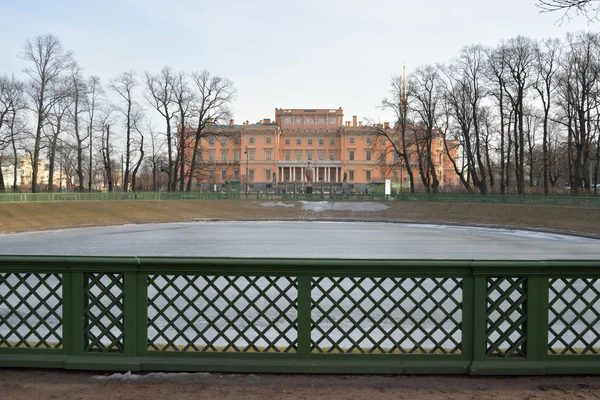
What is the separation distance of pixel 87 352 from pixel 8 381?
82cm

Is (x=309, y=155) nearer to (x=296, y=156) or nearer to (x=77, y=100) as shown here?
(x=296, y=156)

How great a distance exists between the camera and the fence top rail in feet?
19.4

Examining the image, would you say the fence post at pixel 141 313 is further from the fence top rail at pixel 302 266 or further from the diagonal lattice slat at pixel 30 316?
the diagonal lattice slat at pixel 30 316

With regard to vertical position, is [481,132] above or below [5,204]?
above

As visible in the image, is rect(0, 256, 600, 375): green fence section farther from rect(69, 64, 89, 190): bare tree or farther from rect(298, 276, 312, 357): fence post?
rect(69, 64, 89, 190): bare tree

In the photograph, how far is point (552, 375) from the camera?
6051 millimetres

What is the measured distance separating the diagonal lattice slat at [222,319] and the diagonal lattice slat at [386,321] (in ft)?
1.48

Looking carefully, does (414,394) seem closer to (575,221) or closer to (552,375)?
(552,375)

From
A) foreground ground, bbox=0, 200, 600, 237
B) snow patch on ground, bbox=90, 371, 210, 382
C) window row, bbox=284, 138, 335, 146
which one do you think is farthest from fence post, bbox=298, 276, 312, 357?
window row, bbox=284, 138, 335, 146

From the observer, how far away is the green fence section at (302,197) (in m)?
41.5

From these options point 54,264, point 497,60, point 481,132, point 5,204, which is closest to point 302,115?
point 481,132

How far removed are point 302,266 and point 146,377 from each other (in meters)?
2.12

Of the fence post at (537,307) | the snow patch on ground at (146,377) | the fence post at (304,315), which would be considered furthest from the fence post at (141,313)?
the fence post at (537,307)

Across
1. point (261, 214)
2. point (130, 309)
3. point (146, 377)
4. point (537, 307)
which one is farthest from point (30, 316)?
point (261, 214)
